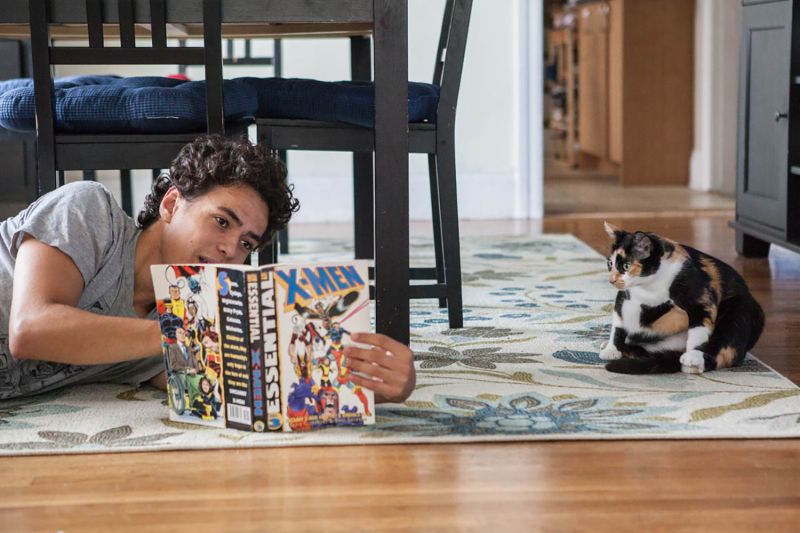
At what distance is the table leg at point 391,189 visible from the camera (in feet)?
5.64

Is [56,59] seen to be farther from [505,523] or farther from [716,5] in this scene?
[716,5]

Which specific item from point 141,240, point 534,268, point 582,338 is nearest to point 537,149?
point 534,268

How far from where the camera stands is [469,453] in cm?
139

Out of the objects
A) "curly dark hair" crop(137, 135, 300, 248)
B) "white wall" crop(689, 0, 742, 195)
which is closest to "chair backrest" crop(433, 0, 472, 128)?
"curly dark hair" crop(137, 135, 300, 248)

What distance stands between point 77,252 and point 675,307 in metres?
0.96

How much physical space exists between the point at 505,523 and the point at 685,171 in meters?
4.80

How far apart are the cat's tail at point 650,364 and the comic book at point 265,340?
0.54 m

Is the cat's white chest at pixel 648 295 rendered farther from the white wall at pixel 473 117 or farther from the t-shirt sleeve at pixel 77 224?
the white wall at pixel 473 117

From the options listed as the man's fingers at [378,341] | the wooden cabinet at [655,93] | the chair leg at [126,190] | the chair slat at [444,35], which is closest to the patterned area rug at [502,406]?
the man's fingers at [378,341]

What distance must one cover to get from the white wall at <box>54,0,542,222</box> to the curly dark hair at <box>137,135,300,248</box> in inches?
99.7

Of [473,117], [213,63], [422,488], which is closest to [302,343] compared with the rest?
[422,488]

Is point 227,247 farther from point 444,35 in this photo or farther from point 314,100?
point 444,35

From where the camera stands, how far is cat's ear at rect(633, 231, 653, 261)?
1.77 meters

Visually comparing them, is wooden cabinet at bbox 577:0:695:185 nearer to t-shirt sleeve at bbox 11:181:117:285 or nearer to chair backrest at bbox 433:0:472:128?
chair backrest at bbox 433:0:472:128
